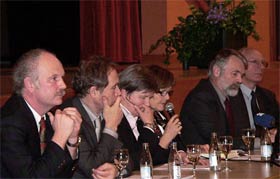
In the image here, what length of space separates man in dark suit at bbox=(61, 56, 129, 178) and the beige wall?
558 centimetres

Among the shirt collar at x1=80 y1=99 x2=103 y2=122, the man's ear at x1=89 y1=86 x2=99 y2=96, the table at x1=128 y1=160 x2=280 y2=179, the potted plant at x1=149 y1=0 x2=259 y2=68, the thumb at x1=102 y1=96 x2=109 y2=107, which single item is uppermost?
the potted plant at x1=149 y1=0 x2=259 y2=68

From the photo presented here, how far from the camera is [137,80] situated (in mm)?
3965

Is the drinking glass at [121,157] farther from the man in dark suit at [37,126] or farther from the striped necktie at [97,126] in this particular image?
the striped necktie at [97,126]

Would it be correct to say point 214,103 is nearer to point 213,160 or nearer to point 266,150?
point 266,150

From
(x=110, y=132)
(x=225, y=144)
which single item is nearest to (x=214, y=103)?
(x=225, y=144)

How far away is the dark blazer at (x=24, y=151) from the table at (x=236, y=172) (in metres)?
0.55

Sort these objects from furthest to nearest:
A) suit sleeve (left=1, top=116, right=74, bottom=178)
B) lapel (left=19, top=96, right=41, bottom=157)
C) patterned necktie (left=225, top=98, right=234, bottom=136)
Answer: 1. patterned necktie (left=225, top=98, right=234, bottom=136)
2. lapel (left=19, top=96, right=41, bottom=157)
3. suit sleeve (left=1, top=116, right=74, bottom=178)

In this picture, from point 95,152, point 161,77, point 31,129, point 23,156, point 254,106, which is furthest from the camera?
point 254,106

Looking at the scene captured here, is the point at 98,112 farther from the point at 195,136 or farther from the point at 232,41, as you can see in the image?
the point at 232,41

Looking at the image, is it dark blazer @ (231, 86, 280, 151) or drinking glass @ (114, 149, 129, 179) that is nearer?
drinking glass @ (114, 149, 129, 179)

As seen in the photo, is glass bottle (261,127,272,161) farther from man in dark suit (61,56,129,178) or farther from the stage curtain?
the stage curtain

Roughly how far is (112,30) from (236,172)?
5151mm

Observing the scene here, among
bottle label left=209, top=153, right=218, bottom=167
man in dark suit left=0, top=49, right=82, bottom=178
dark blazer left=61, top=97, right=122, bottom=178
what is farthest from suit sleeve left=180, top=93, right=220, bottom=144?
man in dark suit left=0, top=49, right=82, bottom=178

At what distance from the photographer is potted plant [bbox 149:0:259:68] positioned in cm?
657
